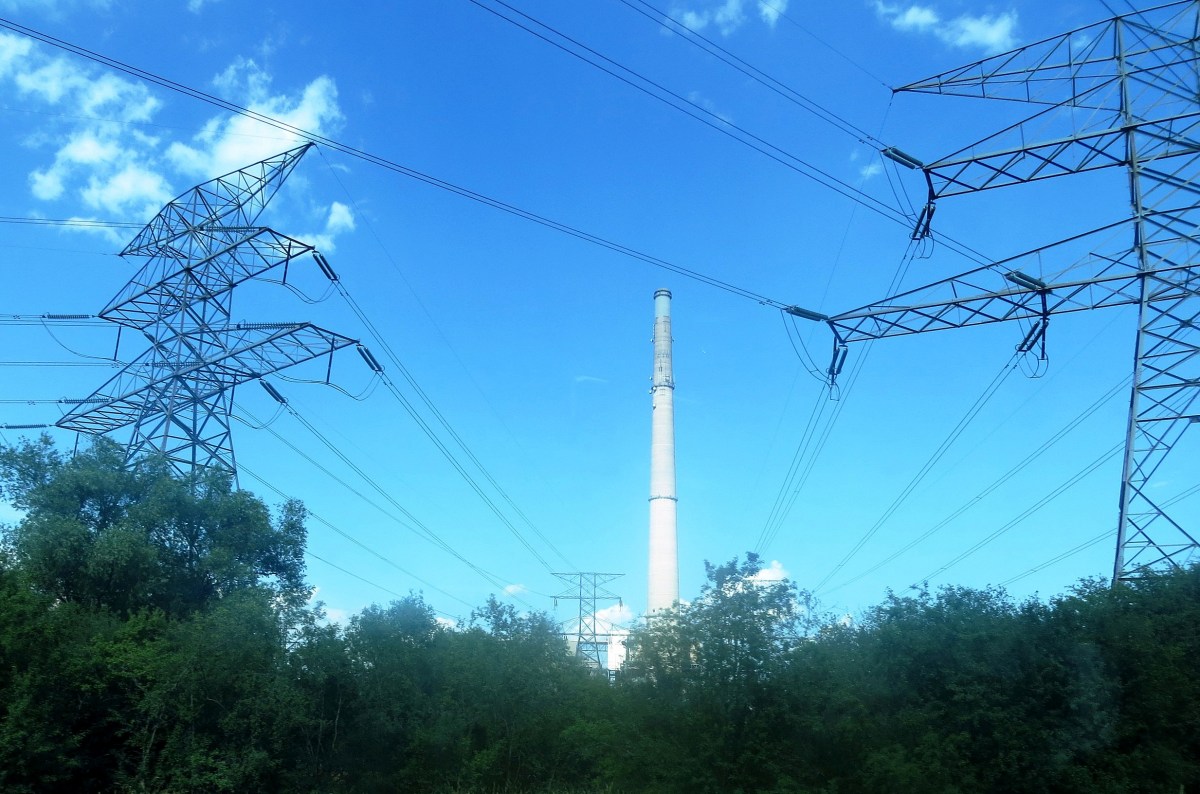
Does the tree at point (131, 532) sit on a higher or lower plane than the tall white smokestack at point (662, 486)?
lower

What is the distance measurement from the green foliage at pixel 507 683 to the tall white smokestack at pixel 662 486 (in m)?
27.9

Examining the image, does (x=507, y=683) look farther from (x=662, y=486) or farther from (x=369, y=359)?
(x=662, y=486)

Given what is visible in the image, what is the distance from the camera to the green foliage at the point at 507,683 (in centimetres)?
2025

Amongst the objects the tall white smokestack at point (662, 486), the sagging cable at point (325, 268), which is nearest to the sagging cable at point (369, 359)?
the sagging cable at point (325, 268)

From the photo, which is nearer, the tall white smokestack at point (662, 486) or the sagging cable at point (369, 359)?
the sagging cable at point (369, 359)

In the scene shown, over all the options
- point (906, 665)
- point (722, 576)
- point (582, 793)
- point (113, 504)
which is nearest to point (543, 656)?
point (582, 793)

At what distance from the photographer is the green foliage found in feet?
66.4

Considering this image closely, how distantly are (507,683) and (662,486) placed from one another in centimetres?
3198

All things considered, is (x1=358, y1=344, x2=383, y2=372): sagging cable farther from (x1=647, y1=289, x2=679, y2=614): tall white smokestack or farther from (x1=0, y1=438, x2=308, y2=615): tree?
(x1=647, y1=289, x2=679, y2=614): tall white smokestack

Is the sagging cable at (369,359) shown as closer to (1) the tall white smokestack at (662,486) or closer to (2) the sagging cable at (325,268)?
(2) the sagging cable at (325,268)

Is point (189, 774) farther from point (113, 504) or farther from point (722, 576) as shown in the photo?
point (722, 576)

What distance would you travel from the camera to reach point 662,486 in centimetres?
6041

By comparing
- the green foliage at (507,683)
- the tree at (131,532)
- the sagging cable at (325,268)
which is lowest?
the green foliage at (507,683)

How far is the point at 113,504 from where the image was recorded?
29.0 meters
